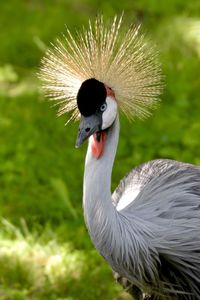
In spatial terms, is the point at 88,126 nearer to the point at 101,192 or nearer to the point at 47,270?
the point at 101,192

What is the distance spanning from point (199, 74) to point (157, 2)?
Answer: 3.19ft

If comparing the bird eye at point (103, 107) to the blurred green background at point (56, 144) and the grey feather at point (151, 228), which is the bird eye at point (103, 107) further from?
the blurred green background at point (56, 144)

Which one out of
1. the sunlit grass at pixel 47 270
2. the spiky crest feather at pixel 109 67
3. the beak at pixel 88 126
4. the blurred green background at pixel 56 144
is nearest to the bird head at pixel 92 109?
the beak at pixel 88 126

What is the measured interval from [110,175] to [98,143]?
3.4 inches

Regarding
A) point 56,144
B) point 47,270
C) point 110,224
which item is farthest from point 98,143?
point 56,144

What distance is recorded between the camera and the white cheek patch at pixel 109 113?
1980 millimetres

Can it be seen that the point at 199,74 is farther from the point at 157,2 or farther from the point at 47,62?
the point at 47,62

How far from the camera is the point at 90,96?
1.95 meters

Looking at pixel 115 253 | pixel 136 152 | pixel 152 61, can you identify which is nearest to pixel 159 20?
pixel 136 152

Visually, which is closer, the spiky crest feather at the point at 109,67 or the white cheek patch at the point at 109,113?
the white cheek patch at the point at 109,113

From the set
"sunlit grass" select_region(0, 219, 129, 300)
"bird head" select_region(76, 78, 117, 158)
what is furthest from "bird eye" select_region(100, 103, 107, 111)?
"sunlit grass" select_region(0, 219, 129, 300)

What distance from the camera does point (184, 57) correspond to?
13.8 ft

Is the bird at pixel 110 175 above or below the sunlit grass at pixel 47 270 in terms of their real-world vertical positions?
above

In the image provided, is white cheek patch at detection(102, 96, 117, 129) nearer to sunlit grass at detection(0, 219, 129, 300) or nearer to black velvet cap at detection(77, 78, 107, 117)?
black velvet cap at detection(77, 78, 107, 117)
